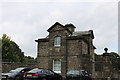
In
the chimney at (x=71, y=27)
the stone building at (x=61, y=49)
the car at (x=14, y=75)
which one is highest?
the chimney at (x=71, y=27)

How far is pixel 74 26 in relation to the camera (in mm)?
36875

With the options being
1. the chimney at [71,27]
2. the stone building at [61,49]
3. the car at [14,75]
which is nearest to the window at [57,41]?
the stone building at [61,49]

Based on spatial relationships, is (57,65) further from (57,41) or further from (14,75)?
(14,75)

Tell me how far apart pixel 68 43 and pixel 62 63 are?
3022 mm

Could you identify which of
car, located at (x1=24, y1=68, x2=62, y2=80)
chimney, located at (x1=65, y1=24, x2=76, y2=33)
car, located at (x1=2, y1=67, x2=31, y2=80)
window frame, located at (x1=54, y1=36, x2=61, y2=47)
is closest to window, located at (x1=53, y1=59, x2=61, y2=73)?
window frame, located at (x1=54, y1=36, x2=61, y2=47)

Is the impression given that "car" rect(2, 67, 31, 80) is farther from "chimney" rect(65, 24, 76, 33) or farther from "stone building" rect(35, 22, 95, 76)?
"chimney" rect(65, 24, 76, 33)

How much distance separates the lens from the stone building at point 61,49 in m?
30.4

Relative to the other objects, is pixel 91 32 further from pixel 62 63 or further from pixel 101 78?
pixel 101 78

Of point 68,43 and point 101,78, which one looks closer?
point 101,78

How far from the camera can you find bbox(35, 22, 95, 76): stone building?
30438 millimetres

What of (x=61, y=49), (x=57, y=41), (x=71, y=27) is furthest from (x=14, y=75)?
(x=71, y=27)

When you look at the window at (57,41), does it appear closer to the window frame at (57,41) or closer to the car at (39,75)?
the window frame at (57,41)

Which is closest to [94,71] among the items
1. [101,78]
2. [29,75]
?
[101,78]

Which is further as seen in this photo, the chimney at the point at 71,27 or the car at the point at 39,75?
the chimney at the point at 71,27
